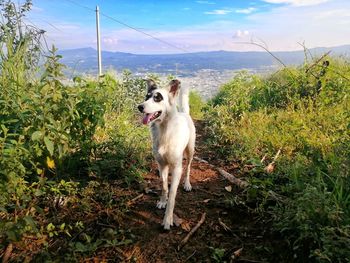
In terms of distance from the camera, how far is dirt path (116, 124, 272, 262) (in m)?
2.82

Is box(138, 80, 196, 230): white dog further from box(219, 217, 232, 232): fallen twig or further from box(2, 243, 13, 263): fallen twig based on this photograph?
box(2, 243, 13, 263): fallen twig

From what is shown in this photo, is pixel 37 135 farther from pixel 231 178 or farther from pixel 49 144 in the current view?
pixel 231 178

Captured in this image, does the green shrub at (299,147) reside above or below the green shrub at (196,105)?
above

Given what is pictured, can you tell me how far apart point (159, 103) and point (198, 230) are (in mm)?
1267

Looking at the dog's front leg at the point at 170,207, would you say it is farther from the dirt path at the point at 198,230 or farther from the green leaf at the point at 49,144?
the green leaf at the point at 49,144

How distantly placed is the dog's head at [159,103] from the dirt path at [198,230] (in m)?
0.93

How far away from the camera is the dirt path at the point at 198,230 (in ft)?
9.25

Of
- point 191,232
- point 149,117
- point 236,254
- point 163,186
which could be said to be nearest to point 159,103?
point 149,117

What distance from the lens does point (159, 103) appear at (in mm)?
3414

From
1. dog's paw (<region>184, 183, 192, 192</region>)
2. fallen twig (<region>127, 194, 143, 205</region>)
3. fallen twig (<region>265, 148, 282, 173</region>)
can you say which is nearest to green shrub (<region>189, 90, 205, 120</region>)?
fallen twig (<region>265, 148, 282, 173</region>)

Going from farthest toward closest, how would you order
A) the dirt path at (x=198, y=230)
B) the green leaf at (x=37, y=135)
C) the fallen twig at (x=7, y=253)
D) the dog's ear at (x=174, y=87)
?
the dog's ear at (x=174, y=87) → the green leaf at (x=37, y=135) → the dirt path at (x=198, y=230) → the fallen twig at (x=7, y=253)

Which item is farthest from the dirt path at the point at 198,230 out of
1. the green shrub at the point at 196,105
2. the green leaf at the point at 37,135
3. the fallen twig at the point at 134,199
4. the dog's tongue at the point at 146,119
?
the green shrub at the point at 196,105

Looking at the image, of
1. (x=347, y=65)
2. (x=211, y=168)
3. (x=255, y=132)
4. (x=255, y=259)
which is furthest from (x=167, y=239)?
(x=347, y=65)

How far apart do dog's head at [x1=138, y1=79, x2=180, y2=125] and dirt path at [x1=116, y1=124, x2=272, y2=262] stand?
927 millimetres
